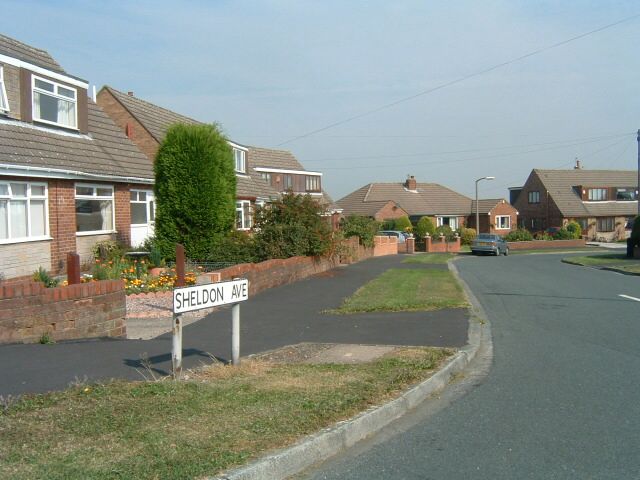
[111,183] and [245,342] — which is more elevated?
[111,183]

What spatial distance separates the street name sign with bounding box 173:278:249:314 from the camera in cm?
755

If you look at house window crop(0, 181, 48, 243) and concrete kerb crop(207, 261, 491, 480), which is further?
house window crop(0, 181, 48, 243)

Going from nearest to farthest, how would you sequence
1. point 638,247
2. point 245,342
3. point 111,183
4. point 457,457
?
1. point 457,457
2. point 245,342
3. point 111,183
4. point 638,247

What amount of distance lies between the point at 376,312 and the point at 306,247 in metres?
8.49

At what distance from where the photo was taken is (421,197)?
73.6 metres

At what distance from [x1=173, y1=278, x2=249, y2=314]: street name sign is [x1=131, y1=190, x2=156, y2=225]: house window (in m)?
14.8

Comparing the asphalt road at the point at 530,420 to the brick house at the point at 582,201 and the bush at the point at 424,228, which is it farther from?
the brick house at the point at 582,201

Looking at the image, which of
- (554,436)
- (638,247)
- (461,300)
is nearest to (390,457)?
(554,436)

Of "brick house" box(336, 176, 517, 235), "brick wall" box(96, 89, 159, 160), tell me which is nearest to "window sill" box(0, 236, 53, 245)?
"brick wall" box(96, 89, 159, 160)

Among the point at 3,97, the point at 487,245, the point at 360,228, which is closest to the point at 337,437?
the point at 3,97

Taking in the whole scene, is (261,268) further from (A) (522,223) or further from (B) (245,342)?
(A) (522,223)

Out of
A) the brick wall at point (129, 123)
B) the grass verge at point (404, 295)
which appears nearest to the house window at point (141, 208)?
the brick wall at point (129, 123)

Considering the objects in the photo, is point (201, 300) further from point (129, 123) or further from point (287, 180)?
point (287, 180)

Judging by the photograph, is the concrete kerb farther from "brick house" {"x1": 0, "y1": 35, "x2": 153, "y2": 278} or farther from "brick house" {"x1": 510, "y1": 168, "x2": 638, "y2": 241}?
"brick house" {"x1": 510, "y1": 168, "x2": 638, "y2": 241}
